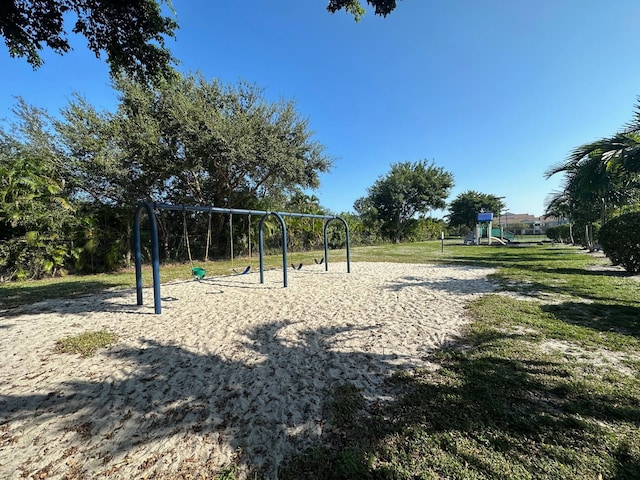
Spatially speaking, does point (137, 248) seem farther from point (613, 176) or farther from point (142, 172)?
point (613, 176)

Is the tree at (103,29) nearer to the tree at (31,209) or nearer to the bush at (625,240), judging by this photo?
the tree at (31,209)

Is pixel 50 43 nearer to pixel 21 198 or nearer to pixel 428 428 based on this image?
pixel 21 198

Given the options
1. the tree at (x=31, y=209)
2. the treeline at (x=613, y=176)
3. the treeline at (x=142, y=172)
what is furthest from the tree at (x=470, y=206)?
the tree at (x=31, y=209)

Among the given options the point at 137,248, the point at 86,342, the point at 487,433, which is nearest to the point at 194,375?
the point at 86,342

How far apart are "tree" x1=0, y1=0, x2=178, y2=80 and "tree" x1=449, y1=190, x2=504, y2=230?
48.2 m

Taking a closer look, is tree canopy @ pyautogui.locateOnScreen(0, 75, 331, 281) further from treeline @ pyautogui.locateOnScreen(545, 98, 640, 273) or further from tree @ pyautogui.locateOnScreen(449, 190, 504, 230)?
tree @ pyautogui.locateOnScreen(449, 190, 504, 230)

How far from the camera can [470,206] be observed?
47375 mm

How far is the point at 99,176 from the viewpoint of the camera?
11.7 m

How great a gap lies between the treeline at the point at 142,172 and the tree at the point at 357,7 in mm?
3564

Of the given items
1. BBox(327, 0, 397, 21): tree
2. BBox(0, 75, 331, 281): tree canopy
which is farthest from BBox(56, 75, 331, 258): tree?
BBox(327, 0, 397, 21): tree

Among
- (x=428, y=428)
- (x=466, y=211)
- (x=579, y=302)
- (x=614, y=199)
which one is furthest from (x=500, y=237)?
(x=428, y=428)

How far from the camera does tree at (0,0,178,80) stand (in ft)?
16.0

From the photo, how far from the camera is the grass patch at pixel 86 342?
3781 mm

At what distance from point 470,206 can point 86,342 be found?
2060 inches
